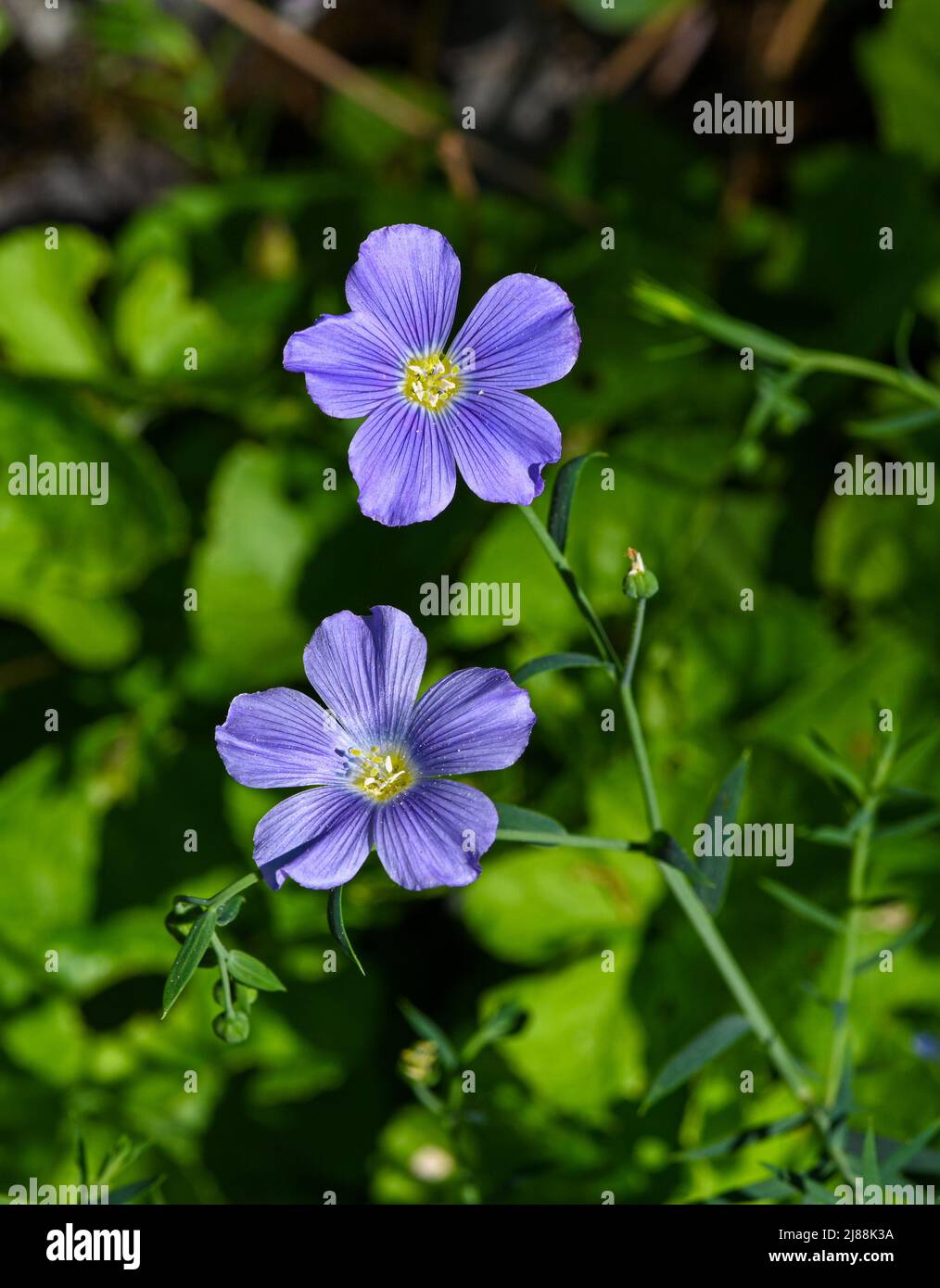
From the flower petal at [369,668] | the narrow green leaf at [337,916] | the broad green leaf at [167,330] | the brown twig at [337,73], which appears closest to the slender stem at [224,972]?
the narrow green leaf at [337,916]

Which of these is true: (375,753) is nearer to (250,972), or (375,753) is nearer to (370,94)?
(250,972)

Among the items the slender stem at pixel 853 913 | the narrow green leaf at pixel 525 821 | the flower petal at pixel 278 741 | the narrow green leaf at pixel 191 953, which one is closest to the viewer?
the narrow green leaf at pixel 191 953

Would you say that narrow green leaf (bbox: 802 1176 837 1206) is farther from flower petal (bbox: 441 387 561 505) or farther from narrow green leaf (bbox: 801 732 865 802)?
flower petal (bbox: 441 387 561 505)

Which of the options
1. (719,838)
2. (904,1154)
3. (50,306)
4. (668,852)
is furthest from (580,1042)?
(50,306)

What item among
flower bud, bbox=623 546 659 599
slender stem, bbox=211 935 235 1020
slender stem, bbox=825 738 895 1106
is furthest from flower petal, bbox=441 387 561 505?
slender stem, bbox=825 738 895 1106

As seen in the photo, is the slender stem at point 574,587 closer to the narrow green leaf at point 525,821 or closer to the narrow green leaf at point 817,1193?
the narrow green leaf at point 525,821
